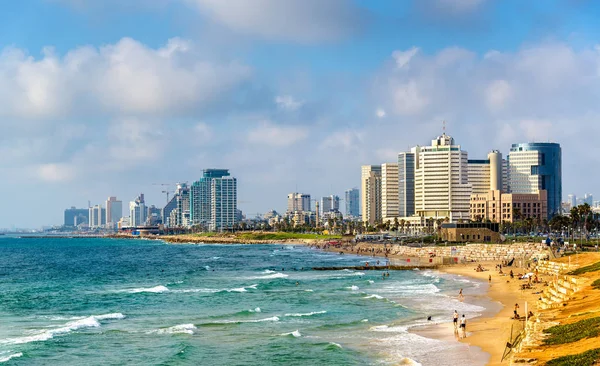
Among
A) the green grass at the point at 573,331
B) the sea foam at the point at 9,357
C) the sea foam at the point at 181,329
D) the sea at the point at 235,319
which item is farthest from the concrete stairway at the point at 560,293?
the sea foam at the point at 9,357

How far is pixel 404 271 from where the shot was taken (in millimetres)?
113875

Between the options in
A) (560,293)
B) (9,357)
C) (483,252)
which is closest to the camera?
(9,357)

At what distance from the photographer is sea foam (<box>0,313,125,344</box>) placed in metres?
52.1

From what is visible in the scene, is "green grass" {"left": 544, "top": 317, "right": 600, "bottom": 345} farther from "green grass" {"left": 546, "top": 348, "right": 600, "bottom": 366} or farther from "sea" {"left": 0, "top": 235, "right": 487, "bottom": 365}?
"sea" {"left": 0, "top": 235, "right": 487, "bottom": 365}

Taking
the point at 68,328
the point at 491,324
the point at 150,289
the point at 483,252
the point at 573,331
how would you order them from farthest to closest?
the point at 483,252, the point at 150,289, the point at 68,328, the point at 491,324, the point at 573,331

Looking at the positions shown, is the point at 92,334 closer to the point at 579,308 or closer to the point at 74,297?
the point at 74,297

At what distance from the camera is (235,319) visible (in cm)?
6159

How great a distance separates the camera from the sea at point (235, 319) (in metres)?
46.0

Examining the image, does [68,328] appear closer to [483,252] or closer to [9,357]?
[9,357]

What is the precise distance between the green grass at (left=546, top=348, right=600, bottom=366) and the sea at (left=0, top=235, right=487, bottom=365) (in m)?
11.3

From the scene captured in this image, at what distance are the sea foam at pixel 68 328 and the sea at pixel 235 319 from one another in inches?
5.9

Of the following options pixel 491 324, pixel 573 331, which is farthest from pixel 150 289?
pixel 573 331

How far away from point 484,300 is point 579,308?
2514 cm

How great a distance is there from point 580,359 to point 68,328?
41.4 m
